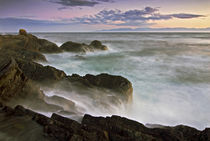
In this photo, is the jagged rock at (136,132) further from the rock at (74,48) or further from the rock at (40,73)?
the rock at (74,48)

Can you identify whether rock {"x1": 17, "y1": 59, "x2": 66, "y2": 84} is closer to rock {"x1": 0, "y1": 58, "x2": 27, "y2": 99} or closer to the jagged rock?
rock {"x1": 0, "y1": 58, "x2": 27, "y2": 99}

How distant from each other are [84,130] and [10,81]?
8.21 ft

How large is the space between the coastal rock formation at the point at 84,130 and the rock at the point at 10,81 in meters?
0.88

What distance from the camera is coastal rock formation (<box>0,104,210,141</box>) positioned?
100 inches

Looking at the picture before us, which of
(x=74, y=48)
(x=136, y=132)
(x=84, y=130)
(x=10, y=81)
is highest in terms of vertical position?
(x=74, y=48)

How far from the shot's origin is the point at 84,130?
268 cm


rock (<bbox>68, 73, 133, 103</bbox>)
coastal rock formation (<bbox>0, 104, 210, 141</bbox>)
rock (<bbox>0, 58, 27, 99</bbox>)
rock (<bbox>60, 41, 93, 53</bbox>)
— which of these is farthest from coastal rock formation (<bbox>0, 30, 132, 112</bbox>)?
rock (<bbox>60, 41, 93, 53</bbox>)

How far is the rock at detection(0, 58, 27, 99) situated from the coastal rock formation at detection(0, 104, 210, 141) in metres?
0.88

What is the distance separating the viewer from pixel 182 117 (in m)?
5.77

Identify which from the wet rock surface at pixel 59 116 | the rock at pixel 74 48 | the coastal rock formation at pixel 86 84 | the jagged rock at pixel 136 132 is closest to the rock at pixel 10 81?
the wet rock surface at pixel 59 116

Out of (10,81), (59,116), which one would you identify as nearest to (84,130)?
(59,116)

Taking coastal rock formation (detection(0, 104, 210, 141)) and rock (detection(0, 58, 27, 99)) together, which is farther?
rock (detection(0, 58, 27, 99))

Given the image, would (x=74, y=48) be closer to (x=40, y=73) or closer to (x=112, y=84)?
(x=40, y=73)

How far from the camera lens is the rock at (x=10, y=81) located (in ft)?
12.5
